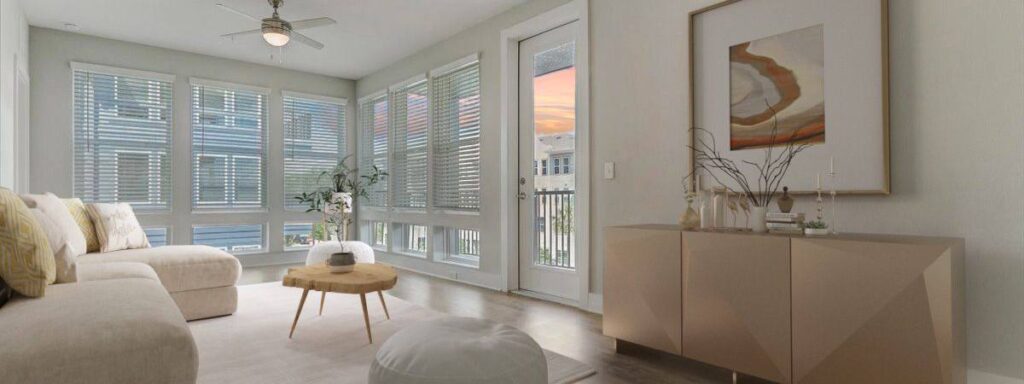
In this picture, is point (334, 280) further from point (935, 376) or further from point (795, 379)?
point (935, 376)

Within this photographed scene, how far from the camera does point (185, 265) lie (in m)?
3.38

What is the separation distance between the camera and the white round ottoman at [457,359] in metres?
1.60

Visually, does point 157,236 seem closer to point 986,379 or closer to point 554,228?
point 554,228

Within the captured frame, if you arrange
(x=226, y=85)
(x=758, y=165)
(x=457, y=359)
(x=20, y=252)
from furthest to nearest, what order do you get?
(x=226, y=85)
(x=758, y=165)
(x=20, y=252)
(x=457, y=359)

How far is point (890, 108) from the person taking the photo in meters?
2.28

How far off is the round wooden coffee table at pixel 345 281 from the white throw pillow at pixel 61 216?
130 centimetres

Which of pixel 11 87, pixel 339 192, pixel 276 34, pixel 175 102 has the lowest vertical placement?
pixel 339 192

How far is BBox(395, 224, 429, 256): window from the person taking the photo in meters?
5.84

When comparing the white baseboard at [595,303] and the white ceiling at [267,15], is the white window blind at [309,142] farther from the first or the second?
the white baseboard at [595,303]

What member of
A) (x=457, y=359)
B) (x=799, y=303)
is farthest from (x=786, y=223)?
(x=457, y=359)

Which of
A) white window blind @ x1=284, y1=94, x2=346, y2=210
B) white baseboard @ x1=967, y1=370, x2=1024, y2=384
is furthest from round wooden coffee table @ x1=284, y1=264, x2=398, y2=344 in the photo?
white window blind @ x1=284, y1=94, x2=346, y2=210

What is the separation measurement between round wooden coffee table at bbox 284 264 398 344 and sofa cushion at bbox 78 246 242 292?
2.71 feet

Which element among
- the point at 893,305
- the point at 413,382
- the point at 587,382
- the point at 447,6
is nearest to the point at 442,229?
the point at 447,6

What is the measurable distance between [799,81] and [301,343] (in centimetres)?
311
